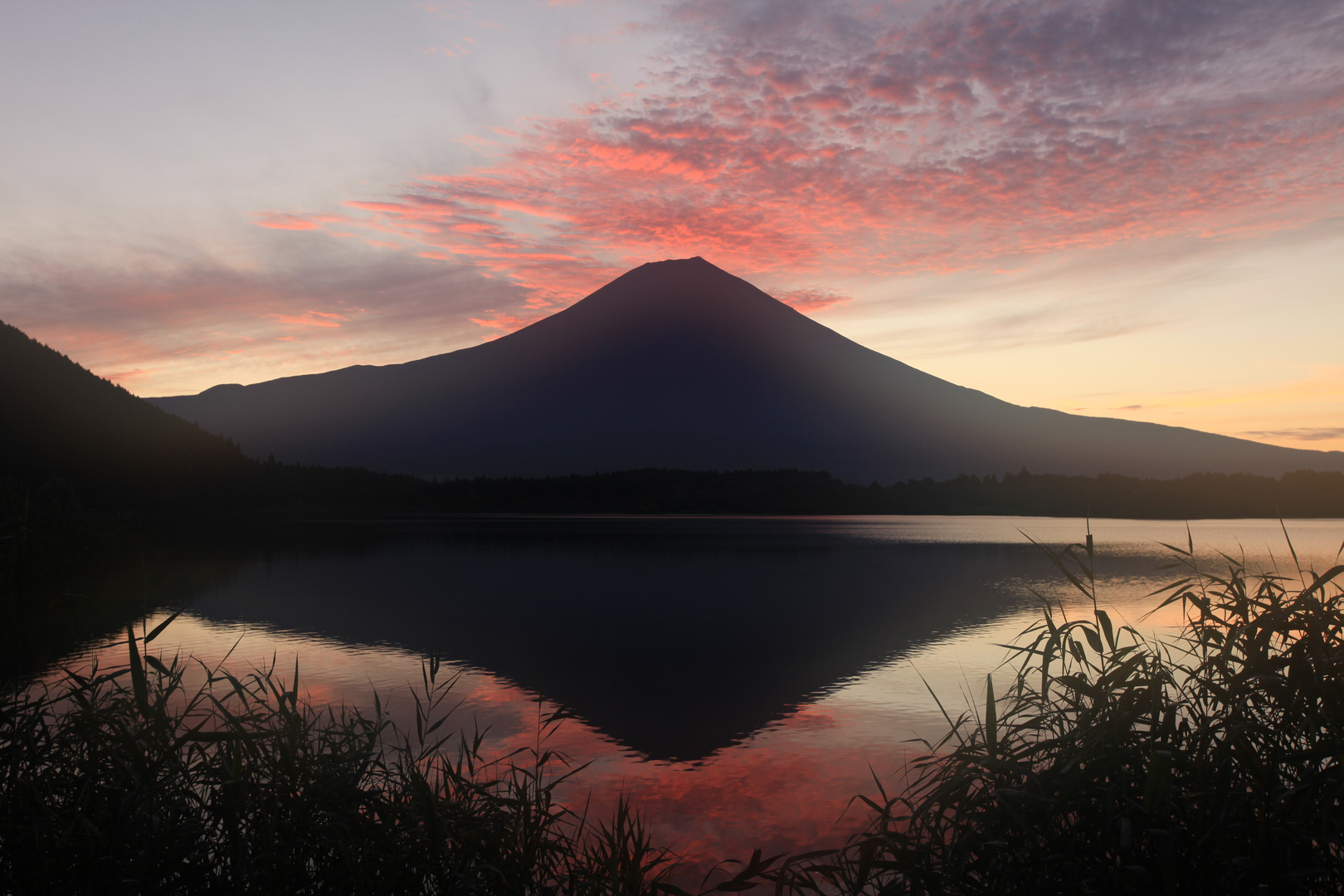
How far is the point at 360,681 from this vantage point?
11.2 metres

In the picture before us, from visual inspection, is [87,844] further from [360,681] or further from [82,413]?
[82,413]

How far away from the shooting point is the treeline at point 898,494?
295 ft

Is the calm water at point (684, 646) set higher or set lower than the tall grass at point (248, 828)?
lower

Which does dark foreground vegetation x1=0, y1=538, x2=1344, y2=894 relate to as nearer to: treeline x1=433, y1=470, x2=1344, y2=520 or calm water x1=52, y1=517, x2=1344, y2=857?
calm water x1=52, y1=517, x2=1344, y2=857

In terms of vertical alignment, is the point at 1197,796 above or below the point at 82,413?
below

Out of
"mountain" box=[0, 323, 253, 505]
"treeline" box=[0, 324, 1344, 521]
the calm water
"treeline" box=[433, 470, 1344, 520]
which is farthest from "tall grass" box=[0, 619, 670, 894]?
"treeline" box=[433, 470, 1344, 520]

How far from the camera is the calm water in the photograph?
7.89 metres

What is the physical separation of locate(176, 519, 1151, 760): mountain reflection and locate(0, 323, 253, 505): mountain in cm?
3894

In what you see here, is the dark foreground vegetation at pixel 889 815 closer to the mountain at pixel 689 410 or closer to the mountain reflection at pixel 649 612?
the mountain reflection at pixel 649 612

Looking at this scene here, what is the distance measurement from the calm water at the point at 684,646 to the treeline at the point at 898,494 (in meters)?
66.6

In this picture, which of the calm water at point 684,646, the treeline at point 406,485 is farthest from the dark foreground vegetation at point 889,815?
the treeline at point 406,485

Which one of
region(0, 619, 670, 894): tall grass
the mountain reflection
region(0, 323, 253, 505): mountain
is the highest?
region(0, 323, 253, 505): mountain

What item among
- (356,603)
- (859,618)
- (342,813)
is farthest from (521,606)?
(342,813)

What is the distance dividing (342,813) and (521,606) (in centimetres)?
1487
